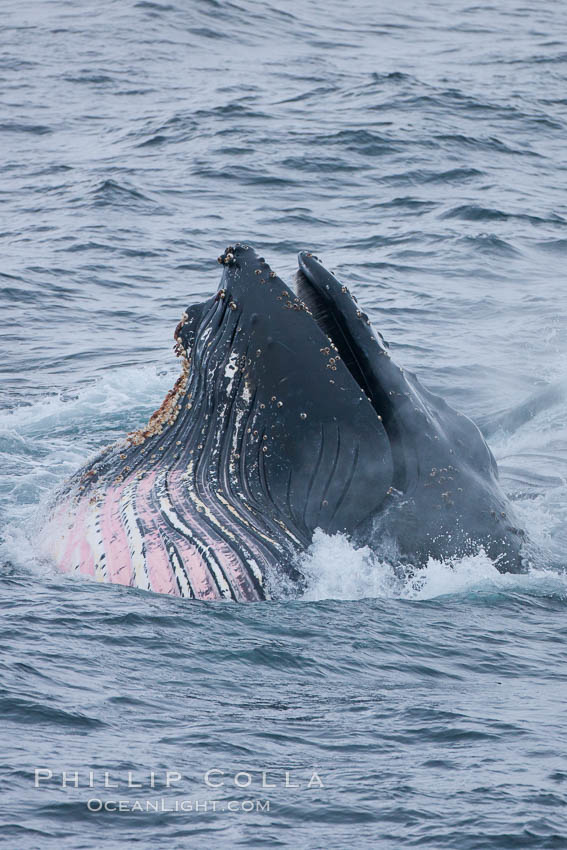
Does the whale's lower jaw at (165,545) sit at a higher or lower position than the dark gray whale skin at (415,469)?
lower

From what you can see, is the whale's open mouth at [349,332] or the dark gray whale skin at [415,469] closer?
the dark gray whale skin at [415,469]

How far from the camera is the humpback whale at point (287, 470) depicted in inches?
336

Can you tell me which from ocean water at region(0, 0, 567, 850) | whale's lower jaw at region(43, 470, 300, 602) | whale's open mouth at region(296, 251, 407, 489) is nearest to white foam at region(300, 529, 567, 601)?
ocean water at region(0, 0, 567, 850)

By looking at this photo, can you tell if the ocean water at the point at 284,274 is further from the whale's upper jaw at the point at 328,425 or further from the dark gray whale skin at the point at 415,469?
the whale's upper jaw at the point at 328,425

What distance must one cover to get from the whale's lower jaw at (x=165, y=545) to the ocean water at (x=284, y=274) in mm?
184

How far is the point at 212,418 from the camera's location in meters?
9.07

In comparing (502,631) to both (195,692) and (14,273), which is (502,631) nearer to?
(195,692)

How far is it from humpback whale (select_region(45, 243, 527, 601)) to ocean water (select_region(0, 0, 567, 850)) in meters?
A: 0.24

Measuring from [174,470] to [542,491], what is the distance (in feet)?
14.8

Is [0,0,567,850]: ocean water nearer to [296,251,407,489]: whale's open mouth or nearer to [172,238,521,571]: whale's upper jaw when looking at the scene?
[172,238,521,571]: whale's upper jaw

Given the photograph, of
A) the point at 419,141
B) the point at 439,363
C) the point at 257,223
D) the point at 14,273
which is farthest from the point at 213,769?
the point at 419,141

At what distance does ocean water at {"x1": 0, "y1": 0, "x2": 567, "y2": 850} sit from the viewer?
20.1 feet

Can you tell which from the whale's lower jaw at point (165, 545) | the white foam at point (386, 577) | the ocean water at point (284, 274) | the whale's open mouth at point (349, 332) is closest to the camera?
the ocean water at point (284, 274)

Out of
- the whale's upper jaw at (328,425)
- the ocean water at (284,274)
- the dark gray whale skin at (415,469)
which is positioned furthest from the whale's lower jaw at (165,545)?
the dark gray whale skin at (415,469)
